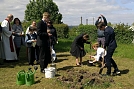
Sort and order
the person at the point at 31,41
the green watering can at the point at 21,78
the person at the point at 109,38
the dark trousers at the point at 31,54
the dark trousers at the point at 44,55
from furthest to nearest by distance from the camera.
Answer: the dark trousers at the point at 31,54
the person at the point at 31,41
the dark trousers at the point at 44,55
the person at the point at 109,38
the green watering can at the point at 21,78

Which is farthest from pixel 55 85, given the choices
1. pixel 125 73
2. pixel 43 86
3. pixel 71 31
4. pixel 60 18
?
pixel 60 18

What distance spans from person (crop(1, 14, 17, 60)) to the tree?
40175 millimetres

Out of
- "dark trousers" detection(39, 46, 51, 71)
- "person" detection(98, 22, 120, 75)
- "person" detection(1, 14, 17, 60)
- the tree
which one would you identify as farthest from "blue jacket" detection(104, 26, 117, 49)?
the tree

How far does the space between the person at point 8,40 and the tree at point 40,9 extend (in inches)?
1582

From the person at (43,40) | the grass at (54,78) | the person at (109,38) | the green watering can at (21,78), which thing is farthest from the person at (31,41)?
the person at (109,38)

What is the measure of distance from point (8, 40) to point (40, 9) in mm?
43118

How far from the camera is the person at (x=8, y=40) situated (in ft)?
26.9


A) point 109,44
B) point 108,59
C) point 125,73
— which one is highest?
point 109,44

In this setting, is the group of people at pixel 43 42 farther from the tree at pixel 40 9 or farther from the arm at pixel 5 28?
the tree at pixel 40 9

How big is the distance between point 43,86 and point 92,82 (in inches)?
52.6

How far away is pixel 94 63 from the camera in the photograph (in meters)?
8.02

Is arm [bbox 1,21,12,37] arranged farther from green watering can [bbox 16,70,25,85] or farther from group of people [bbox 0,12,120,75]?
green watering can [bbox 16,70,25,85]

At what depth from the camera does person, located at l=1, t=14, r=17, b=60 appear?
26.9 feet

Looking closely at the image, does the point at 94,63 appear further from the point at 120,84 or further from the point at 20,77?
the point at 20,77
